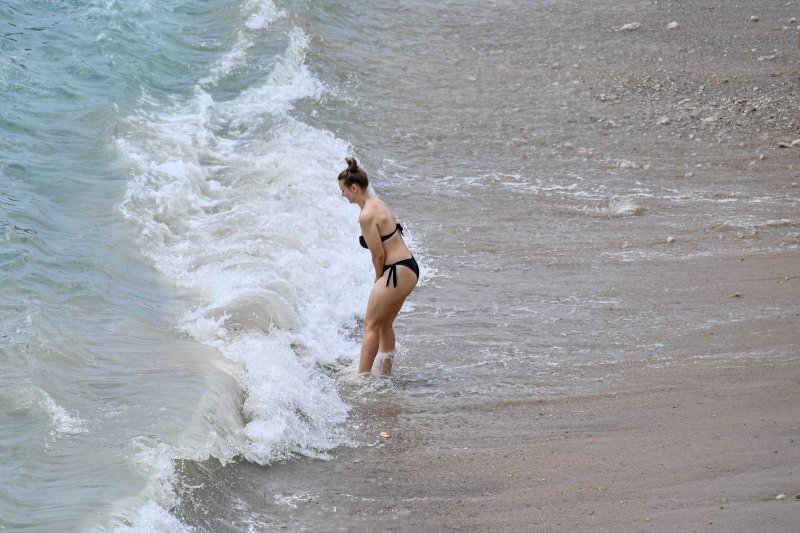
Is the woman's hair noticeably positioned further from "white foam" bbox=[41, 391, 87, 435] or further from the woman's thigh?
"white foam" bbox=[41, 391, 87, 435]

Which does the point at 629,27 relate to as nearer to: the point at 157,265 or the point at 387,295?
the point at 157,265

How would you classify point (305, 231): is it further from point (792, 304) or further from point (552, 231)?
point (792, 304)

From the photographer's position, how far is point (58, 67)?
1577 centimetres

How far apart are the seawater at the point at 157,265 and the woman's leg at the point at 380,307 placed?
37cm

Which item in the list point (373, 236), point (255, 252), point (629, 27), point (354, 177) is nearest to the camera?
point (354, 177)

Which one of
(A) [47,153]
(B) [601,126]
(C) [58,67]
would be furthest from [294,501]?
(C) [58,67]

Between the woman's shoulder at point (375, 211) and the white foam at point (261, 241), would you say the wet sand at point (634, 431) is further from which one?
the woman's shoulder at point (375, 211)

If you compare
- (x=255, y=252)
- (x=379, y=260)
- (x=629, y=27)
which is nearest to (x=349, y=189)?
(x=379, y=260)

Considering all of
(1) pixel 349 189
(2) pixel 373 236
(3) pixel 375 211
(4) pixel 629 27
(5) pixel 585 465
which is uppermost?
(1) pixel 349 189

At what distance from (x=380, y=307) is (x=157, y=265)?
3074 millimetres

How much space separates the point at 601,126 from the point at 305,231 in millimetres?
5112

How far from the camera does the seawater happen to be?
662cm

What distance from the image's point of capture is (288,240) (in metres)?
10.6

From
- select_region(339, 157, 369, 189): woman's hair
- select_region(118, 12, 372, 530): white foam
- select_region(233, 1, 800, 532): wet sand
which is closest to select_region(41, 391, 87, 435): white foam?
select_region(118, 12, 372, 530): white foam
